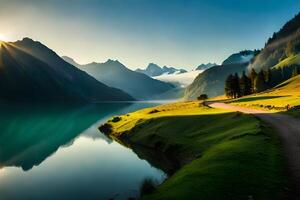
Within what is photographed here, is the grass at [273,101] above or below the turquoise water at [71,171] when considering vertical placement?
above

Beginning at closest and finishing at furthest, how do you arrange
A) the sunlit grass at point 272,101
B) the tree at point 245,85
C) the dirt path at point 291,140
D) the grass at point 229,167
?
the grass at point 229,167 → the dirt path at point 291,140 → the sunlit grass at point 272,101 → the tree at point 245,85

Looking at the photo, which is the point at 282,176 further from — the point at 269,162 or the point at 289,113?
the point at 289,113

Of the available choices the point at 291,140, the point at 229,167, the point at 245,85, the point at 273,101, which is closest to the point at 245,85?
the point at 245,85

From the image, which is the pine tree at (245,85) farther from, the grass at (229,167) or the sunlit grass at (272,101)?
the grass at (229,167)

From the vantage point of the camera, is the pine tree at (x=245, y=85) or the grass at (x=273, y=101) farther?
the pine tree at (x=245, y=85)

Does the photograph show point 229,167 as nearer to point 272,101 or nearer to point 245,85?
point 272,101

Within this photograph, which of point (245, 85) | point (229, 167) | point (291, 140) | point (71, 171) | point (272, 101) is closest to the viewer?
point (229, 167)

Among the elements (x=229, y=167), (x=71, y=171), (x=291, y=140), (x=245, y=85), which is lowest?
(x=71, y=171)

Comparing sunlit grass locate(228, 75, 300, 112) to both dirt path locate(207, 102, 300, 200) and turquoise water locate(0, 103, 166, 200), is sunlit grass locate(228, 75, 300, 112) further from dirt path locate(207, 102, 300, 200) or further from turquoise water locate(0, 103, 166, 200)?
turquoise water locate(0, 103, 166, 200)

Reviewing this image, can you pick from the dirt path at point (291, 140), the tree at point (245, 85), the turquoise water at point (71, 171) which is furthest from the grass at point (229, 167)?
the tree at point (245, 85)

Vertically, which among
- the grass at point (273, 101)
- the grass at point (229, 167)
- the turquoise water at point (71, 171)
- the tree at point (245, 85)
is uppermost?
the tree at point (245, 85)

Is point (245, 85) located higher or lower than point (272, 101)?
higher

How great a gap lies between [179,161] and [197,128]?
16.0 metres

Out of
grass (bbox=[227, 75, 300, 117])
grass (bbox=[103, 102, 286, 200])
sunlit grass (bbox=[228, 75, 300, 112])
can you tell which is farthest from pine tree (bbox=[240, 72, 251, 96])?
A: grass (bbox=[103, 102, 286, 200])
